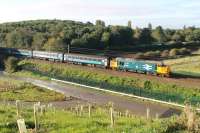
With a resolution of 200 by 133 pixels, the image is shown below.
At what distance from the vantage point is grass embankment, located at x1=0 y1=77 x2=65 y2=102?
62.6m

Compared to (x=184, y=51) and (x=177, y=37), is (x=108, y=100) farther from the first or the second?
(x=177, y=37)

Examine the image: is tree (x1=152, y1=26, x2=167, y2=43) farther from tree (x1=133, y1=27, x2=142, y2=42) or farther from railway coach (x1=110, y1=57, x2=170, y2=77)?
railway coach (x1=110, y1=57, x2=170, y2=77)

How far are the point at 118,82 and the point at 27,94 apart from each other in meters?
15.7

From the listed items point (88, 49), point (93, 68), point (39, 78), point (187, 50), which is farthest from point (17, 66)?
point (187, 50)

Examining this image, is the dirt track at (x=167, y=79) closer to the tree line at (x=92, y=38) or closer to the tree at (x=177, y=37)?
the tree line at (x=92, y=38)

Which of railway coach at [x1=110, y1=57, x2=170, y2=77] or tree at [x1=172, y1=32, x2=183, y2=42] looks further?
tree at [x1=172, y1=32, x2=183, y2=42]

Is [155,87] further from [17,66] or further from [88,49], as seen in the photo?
[88,49]

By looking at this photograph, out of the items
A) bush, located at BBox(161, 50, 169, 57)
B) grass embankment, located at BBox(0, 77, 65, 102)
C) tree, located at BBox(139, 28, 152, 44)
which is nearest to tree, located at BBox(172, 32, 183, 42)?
tree, located at BBox(139, 28, 152, 44)

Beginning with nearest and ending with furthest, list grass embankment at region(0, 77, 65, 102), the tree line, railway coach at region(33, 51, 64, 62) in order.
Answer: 1. grass embankment at region(0, 77, 65, 102)
2. railway coach at region(33, 51, 64, 62)
3. the tree line

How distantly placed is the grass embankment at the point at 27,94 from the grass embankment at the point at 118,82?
8758mm

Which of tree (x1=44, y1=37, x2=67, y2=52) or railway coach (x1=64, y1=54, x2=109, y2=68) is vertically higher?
tree (x1=44, y1=37, x2=67, y2=52)

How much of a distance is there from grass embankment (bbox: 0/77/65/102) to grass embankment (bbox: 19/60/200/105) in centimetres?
876

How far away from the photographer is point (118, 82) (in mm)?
74125

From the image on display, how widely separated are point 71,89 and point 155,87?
1564cm
